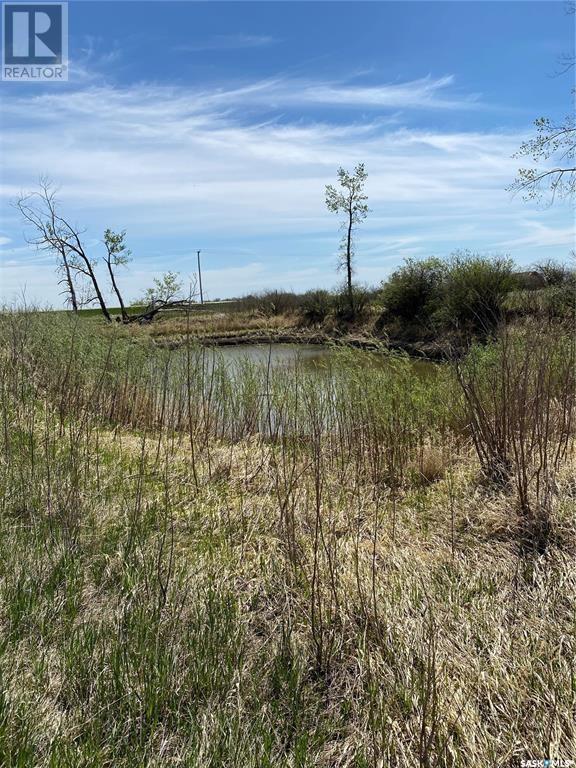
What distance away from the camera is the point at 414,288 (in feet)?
69.4

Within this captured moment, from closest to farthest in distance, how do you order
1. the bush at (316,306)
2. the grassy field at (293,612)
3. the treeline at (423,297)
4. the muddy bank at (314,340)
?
the grassy field at (293,612)
the muddy bank at (314,340)
the treeline at (423,297)
the bush at (316,306)

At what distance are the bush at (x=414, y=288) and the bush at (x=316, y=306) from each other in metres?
4.31

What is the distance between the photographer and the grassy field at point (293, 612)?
1709 millimetres

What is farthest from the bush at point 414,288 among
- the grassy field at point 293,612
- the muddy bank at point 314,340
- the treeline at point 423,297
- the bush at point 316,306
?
the grassy field at point 293,612

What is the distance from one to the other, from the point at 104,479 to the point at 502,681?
293 cm

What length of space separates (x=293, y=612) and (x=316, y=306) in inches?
960

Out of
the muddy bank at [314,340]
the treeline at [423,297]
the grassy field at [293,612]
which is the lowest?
the grassy field at [293,612]

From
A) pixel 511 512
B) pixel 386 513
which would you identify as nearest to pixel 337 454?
pixel 386 513

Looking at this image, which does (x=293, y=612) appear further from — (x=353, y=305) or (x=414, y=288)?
(x=353, y=305)

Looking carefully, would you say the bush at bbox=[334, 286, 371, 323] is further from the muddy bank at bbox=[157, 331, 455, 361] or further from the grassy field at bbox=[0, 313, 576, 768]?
the grassy field at bbox=[0, 313, 576, 768]

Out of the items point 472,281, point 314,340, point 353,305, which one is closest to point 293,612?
point 314,340

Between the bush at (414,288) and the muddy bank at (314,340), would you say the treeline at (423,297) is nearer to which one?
the bush at (414,288)

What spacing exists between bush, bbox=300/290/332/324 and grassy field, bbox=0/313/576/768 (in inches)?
856

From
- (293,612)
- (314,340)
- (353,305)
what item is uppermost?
(353,305)
